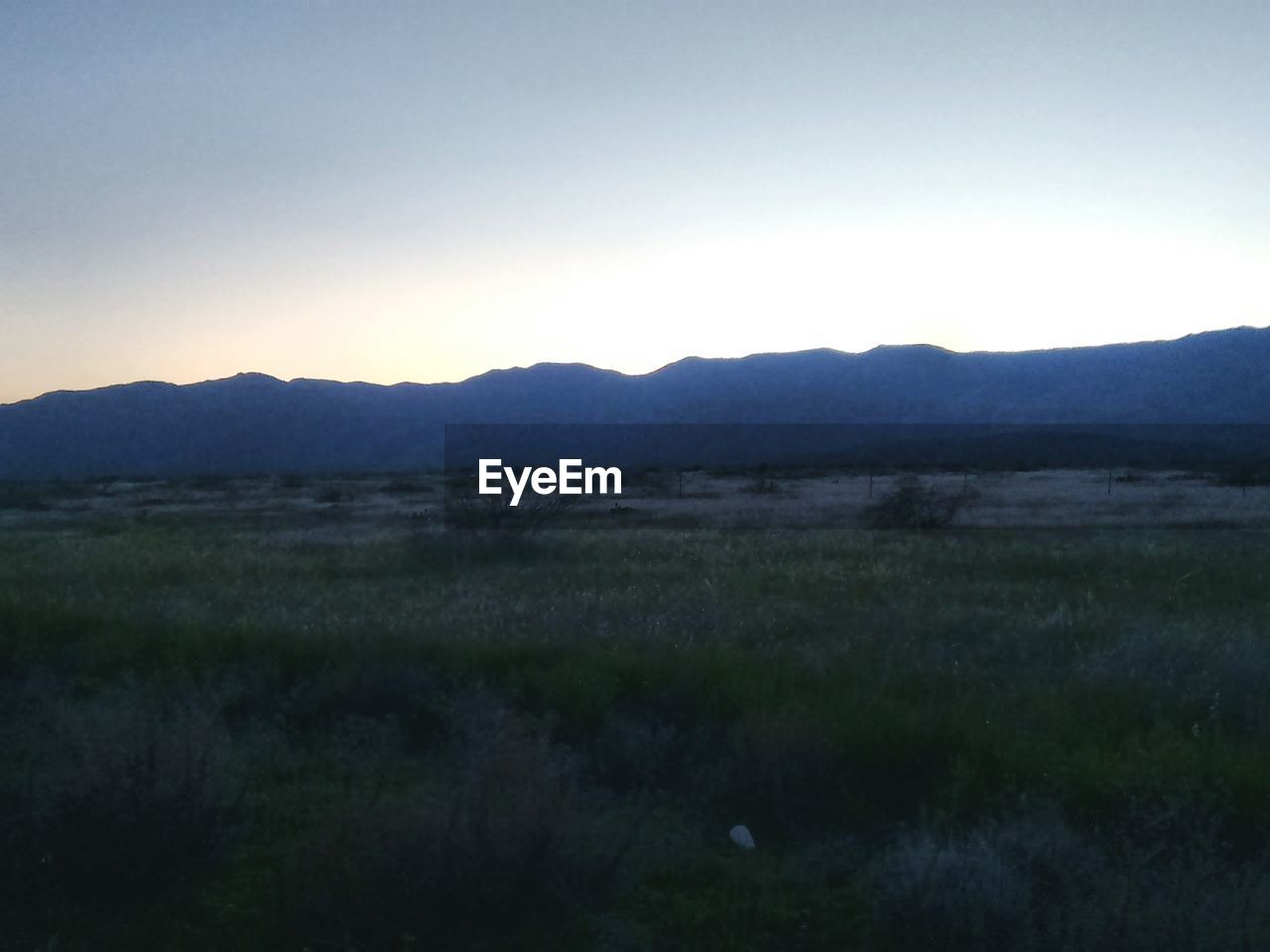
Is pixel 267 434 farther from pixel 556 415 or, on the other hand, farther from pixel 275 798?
pixel 275 798

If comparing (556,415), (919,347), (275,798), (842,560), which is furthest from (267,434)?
(275,798)

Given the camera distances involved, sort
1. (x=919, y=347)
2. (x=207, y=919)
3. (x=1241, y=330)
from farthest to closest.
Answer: (x=919, y=347) → (x=1241, y=330) → (x=207, y=919)

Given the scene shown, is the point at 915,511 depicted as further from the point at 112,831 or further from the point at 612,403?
the point at 612,403

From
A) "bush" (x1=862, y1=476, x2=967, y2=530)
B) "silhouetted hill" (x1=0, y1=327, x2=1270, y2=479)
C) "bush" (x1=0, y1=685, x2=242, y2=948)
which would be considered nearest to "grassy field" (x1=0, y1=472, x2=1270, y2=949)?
"bush" (x1=0, y1=685, x2=242, y2=948)

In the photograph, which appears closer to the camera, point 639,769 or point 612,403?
point 639,769

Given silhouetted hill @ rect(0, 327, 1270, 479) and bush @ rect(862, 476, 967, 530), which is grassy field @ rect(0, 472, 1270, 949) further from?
silhouetted hill @ rect(0, 327, 1270, 479)

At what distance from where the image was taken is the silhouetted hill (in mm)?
115250

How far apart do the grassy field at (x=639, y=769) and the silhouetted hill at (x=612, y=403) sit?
353 ft

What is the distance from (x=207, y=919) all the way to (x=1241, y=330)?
465 feet

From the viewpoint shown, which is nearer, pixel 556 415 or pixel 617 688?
pixel 617 688

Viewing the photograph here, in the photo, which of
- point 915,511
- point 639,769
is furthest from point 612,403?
point 639,769

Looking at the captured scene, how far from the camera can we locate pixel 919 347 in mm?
148125

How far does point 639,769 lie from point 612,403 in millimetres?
135782

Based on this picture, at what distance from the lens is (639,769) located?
6.86m
